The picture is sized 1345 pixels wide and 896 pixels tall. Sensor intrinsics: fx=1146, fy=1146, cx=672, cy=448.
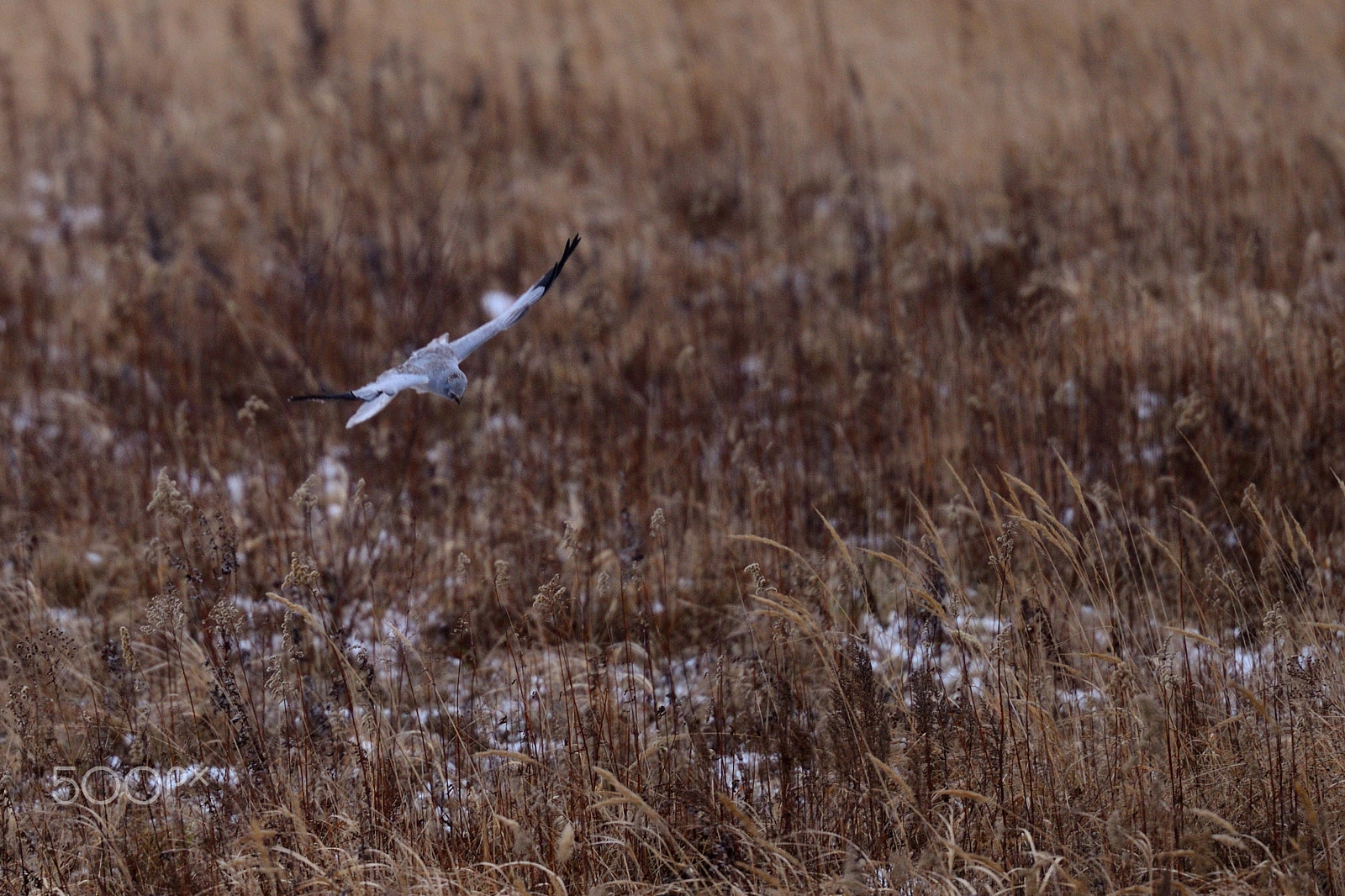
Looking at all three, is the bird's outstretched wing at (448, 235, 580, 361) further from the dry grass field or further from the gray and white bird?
the dry grass field

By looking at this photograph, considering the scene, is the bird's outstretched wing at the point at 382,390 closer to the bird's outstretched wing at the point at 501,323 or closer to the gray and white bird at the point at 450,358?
the gray and white bird at the point at 450,358

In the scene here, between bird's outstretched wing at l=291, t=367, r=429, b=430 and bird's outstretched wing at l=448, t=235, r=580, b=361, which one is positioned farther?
bird's outstretched wing at l=448, t=235, r=580, b=361

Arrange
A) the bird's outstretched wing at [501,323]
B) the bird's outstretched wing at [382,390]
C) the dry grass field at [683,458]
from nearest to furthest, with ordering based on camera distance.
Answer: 1. the bird's outstretched wing at [382,390]
2. the dry grass field at [683,458]
3. the bird's outstretched wing at [501,323]

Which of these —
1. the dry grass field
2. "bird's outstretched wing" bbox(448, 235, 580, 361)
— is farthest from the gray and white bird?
the dry grass field

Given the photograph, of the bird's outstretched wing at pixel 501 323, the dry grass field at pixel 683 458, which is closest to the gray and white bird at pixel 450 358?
the bird's outstretched wing at pixel 501 323

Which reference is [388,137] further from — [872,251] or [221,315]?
[872,251]

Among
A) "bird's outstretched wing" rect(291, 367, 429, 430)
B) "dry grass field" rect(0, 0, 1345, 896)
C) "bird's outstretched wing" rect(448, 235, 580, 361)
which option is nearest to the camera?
"bird's outstretched wing" rect(291, 367, 429, 430)

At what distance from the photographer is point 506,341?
16.4 feet

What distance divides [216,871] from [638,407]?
2.52m

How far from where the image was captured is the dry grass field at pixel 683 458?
2.16 m

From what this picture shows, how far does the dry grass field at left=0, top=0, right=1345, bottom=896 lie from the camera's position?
216 cm

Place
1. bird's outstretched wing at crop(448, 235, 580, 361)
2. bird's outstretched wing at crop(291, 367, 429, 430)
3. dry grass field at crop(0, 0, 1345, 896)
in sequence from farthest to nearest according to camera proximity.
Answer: bird's outstretched wing at crop(448, 235, 580, 361) < dry grass field at crop(0, 0, 1345, 896) < bird's outstretched wing at crop(291, 367, 429, 430)

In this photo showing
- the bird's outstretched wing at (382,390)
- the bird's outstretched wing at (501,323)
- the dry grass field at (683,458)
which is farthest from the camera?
the bird's outstretched wing at (501,323)

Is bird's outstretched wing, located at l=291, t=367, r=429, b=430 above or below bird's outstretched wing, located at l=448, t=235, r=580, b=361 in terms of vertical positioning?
below
